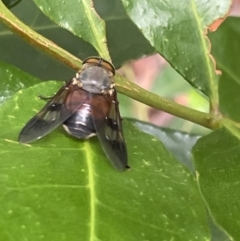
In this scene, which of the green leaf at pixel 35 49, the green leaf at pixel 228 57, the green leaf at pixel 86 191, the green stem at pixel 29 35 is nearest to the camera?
the green leaf at pixel 86 191

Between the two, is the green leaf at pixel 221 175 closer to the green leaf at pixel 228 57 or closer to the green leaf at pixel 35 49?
the green leaf at pixel 228 57

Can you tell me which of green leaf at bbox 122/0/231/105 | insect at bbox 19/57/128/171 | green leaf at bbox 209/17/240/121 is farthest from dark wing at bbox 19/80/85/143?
green leaf at bbox 209/17/240/121

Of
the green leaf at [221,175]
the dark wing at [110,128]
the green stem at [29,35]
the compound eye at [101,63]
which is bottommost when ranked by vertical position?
the green leaf at [221,175]

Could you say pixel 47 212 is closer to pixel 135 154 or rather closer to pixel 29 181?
pixel 29 181

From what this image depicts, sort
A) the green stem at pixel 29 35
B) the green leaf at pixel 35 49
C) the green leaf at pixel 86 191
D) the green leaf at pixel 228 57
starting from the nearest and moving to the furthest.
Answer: the green leaf at pixel 86 191 → the green stem at pixel 29 35 → the green leaf at pixel 228 57 → the green leaf at pixel 35 49

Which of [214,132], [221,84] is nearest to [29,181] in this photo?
[214,132]

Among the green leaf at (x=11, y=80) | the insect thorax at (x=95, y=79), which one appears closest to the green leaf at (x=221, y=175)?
the insect thorax at (x=95, y=79)
